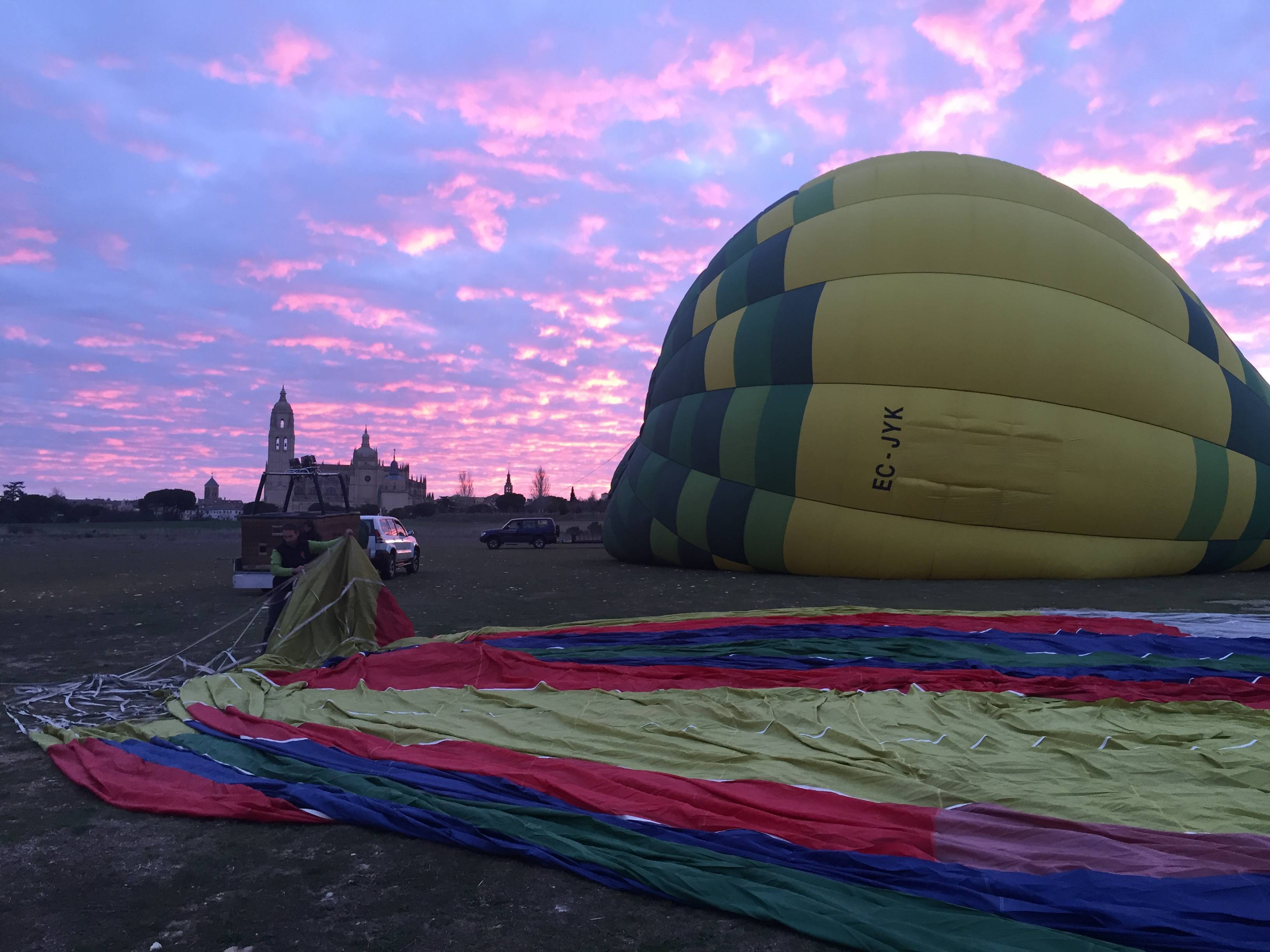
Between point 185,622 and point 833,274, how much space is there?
10779mm

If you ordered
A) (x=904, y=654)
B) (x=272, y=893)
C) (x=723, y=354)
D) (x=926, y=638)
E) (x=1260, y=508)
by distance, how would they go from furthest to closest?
(x=723, y=354) < (x=1260, y=508) < (x=926, y=638) < (x=904, y=654) < (x=272, y=893)

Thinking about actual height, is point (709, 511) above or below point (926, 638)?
above

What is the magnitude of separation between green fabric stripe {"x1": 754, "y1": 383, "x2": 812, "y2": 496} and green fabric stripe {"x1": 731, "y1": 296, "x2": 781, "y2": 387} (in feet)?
1.61

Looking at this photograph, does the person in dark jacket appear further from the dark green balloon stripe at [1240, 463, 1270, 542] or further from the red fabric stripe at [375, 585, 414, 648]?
the dark green balloon stripe at [1240, 463, 1270, 542]

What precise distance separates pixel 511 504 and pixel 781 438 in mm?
66979

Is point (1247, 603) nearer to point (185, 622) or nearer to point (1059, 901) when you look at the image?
point (1059, 901)

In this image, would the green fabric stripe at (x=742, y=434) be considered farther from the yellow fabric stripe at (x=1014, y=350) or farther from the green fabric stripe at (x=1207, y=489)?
the green fabric stripe at (x=1207, y=489)

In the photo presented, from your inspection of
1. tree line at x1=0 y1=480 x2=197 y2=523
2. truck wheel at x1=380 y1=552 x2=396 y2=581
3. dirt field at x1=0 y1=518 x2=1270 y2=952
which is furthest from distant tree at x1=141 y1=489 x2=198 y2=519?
dirt field at x1=0 y1=518 x2=1270 y2=952

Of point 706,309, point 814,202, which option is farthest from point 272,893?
point 814,202

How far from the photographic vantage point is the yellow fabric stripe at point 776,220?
14.3m

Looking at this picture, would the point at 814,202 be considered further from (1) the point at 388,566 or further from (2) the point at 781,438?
(1) the point at 388,566

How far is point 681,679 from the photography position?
654cm

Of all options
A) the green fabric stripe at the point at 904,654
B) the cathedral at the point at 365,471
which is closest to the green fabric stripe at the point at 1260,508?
the green fabric stripe at the point at 904,654

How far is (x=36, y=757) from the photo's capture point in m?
4.75
